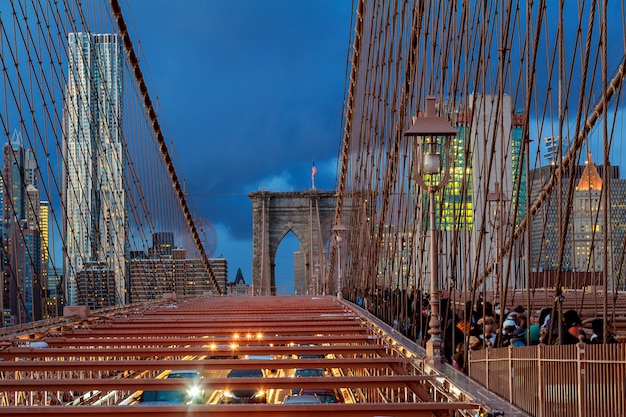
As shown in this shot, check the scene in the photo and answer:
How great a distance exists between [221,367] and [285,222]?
42964mm

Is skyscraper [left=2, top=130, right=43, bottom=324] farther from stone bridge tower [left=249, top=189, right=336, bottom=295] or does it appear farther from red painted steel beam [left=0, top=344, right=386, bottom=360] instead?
stone bridge tower [left=249, top=189, right=336, bottom=295]

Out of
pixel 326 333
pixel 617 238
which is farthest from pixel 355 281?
pixel 326 333

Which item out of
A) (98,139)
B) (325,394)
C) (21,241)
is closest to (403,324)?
(325,394)

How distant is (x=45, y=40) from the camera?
12.5 meters

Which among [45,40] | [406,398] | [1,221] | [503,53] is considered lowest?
→ [406,398]

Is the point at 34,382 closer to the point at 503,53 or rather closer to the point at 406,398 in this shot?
the point at 406,398

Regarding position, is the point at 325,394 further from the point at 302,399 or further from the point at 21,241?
the point at 21,241

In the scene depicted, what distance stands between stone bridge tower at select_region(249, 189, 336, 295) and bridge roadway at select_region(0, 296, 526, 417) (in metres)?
37.0

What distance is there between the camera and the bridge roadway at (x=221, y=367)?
4531 millimetres

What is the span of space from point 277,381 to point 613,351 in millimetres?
2317

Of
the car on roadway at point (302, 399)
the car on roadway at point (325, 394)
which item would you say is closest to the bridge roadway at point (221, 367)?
the car on roadway at point (325, 394)

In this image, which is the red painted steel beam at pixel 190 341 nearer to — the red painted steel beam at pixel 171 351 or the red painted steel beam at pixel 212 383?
the red painted steel beam at pixel 171 351

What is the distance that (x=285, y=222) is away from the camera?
1929 inches

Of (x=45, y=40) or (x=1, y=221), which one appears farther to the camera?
(x=45, y=40)
